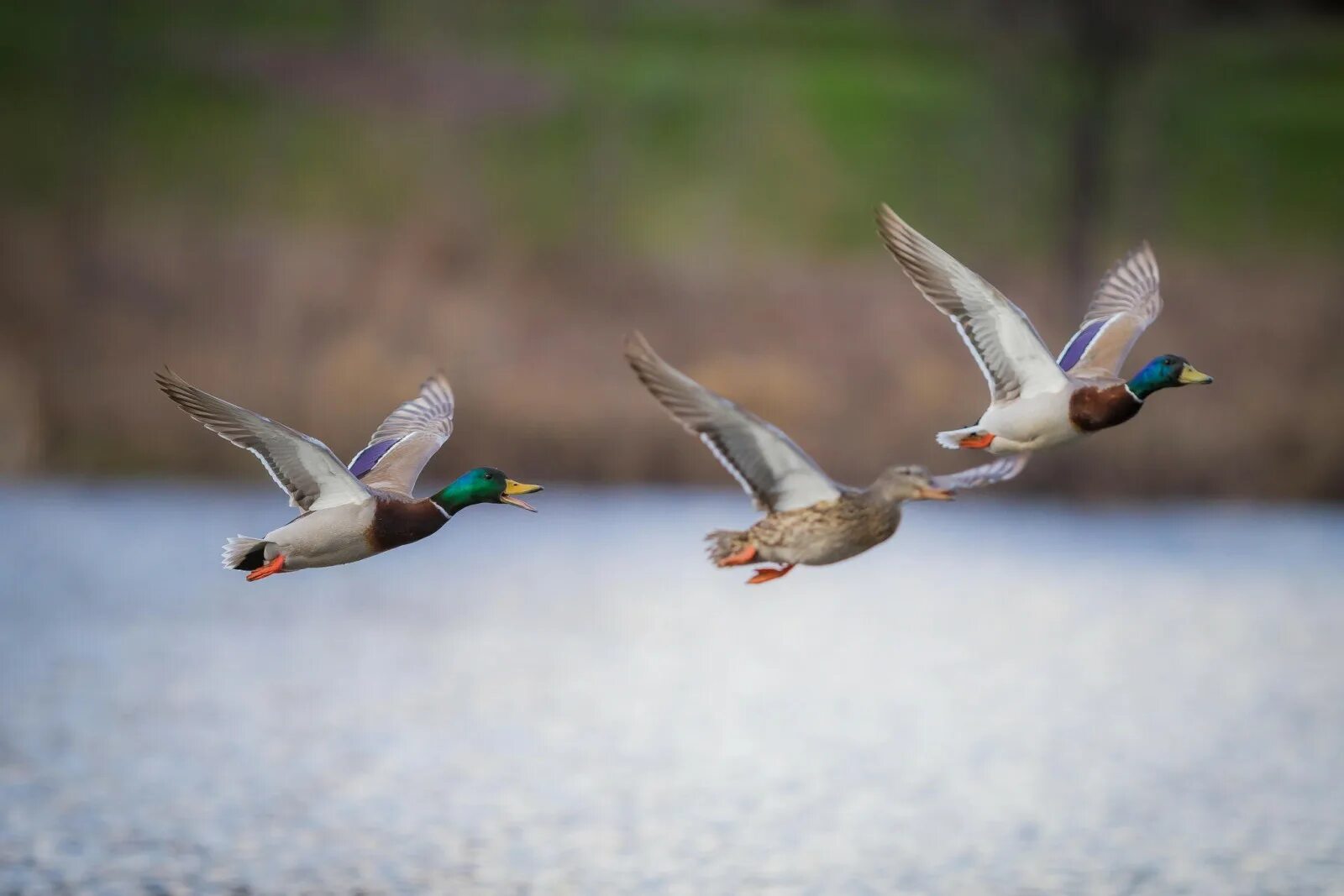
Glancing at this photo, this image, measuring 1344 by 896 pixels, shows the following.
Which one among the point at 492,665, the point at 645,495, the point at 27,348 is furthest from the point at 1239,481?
the point at 27,348

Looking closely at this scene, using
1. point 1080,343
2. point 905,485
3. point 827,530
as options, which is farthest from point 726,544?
point 1080,343

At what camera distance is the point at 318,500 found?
4.77 metres

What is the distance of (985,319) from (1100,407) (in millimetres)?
490

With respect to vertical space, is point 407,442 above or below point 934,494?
above

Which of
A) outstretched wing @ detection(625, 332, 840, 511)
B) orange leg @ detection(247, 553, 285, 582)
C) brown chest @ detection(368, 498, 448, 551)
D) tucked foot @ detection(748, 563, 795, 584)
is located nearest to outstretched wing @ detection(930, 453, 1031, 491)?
outstretched wing @ detection(625, 332, 840, 511)

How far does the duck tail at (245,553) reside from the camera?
4578mm

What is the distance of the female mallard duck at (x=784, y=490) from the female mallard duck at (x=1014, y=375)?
14cm

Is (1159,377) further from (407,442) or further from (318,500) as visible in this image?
(407,442)

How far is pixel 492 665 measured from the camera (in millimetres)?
21938

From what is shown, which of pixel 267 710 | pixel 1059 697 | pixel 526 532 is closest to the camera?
pixel 267 710

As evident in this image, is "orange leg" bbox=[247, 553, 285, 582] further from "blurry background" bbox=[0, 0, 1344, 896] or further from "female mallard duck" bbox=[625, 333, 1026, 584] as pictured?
"blurry background" bbox=[0, 0, 1344, 896]

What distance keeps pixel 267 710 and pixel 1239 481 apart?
12.9m

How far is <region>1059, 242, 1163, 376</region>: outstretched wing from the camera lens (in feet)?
19.0

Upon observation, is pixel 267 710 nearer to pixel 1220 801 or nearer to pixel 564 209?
pixel 1220 801
